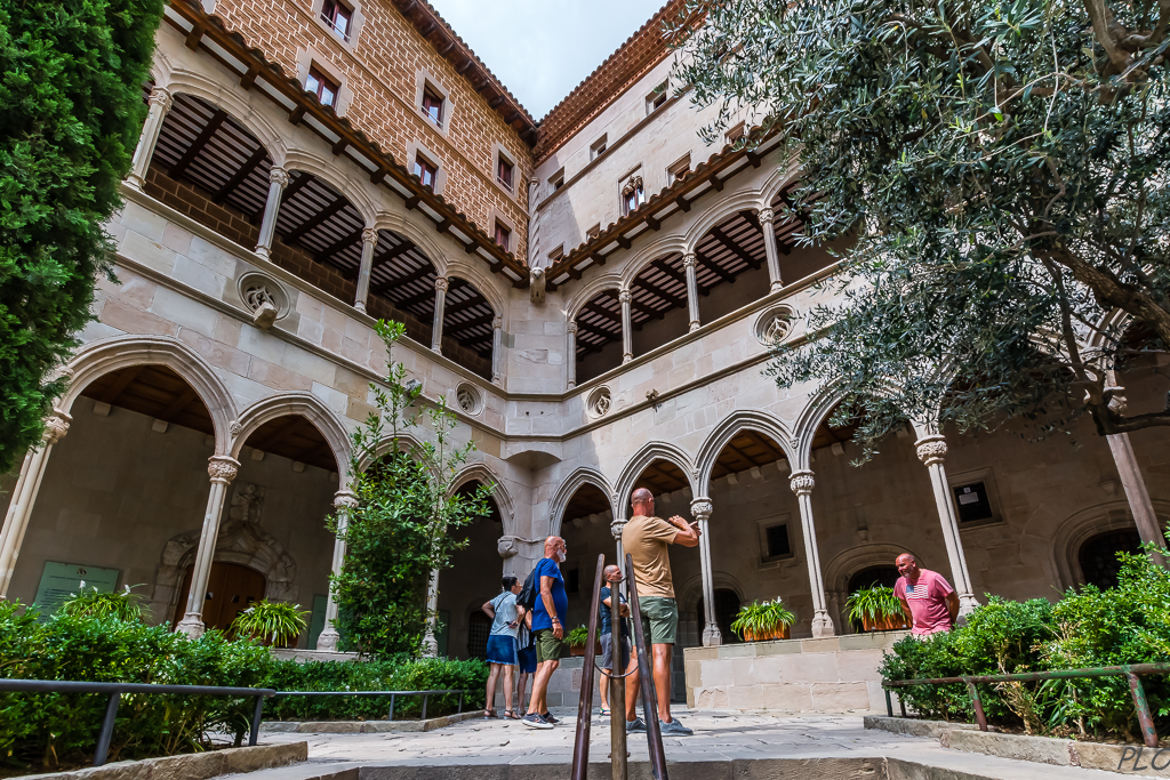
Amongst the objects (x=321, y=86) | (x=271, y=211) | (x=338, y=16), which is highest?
(x=338, y=16)

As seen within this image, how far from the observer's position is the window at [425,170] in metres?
16.0

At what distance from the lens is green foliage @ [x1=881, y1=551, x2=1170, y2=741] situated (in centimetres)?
301

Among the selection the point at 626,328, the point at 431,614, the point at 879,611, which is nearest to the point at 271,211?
the point at 626,328

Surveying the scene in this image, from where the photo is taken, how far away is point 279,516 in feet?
42.1

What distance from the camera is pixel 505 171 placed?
1927cm

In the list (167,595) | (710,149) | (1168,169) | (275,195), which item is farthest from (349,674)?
(710,149)

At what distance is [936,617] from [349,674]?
5951mm

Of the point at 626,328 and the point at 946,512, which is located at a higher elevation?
the point at 626,328

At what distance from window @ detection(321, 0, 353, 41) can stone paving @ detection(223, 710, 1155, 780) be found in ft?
48.2

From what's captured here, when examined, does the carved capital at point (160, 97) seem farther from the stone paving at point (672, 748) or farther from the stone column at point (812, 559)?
the stone column at point (812, 559)

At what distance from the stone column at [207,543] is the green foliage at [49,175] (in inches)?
206

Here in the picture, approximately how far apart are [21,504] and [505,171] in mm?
14587

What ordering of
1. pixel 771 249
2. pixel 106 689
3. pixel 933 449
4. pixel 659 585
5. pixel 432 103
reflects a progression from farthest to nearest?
pixel 432 103 → pixel 771 249 → pixel 933 449 → pixel 659 585 → pixel 106 689

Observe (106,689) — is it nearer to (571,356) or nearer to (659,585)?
(659,585)
